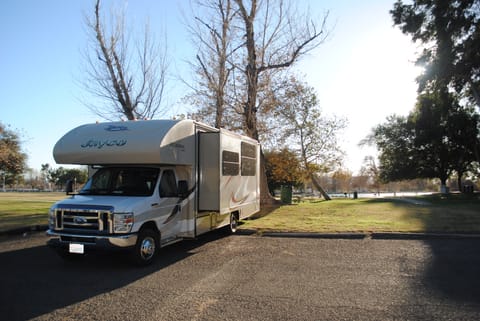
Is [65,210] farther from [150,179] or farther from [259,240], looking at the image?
[259,240]

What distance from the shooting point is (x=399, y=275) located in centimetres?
639

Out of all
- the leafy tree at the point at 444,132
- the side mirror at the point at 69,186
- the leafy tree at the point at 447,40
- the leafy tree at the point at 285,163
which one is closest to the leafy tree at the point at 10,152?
the leafy tree at the point at 285,163

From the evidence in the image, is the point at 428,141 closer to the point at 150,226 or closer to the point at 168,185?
the point at 168,185

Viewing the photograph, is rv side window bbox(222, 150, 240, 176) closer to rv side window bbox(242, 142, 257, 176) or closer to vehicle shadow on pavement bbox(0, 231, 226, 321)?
rv side window bbox(242, 142, 257, 176)

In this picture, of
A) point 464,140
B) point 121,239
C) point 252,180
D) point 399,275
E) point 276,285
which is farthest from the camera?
point 464,140

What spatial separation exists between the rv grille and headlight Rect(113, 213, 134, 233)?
0.08 meters

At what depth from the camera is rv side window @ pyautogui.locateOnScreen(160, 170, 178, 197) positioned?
26.7 feet

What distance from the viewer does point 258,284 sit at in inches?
237

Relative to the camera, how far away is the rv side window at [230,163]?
9602 millimetres

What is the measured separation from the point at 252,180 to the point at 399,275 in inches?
262

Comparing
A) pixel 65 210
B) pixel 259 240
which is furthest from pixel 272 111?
pixel 65 210

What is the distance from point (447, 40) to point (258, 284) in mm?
19998

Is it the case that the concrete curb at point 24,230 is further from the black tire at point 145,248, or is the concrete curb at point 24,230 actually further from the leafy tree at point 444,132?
the leafy tree at point 444,132

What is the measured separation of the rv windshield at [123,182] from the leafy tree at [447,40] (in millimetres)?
18379
